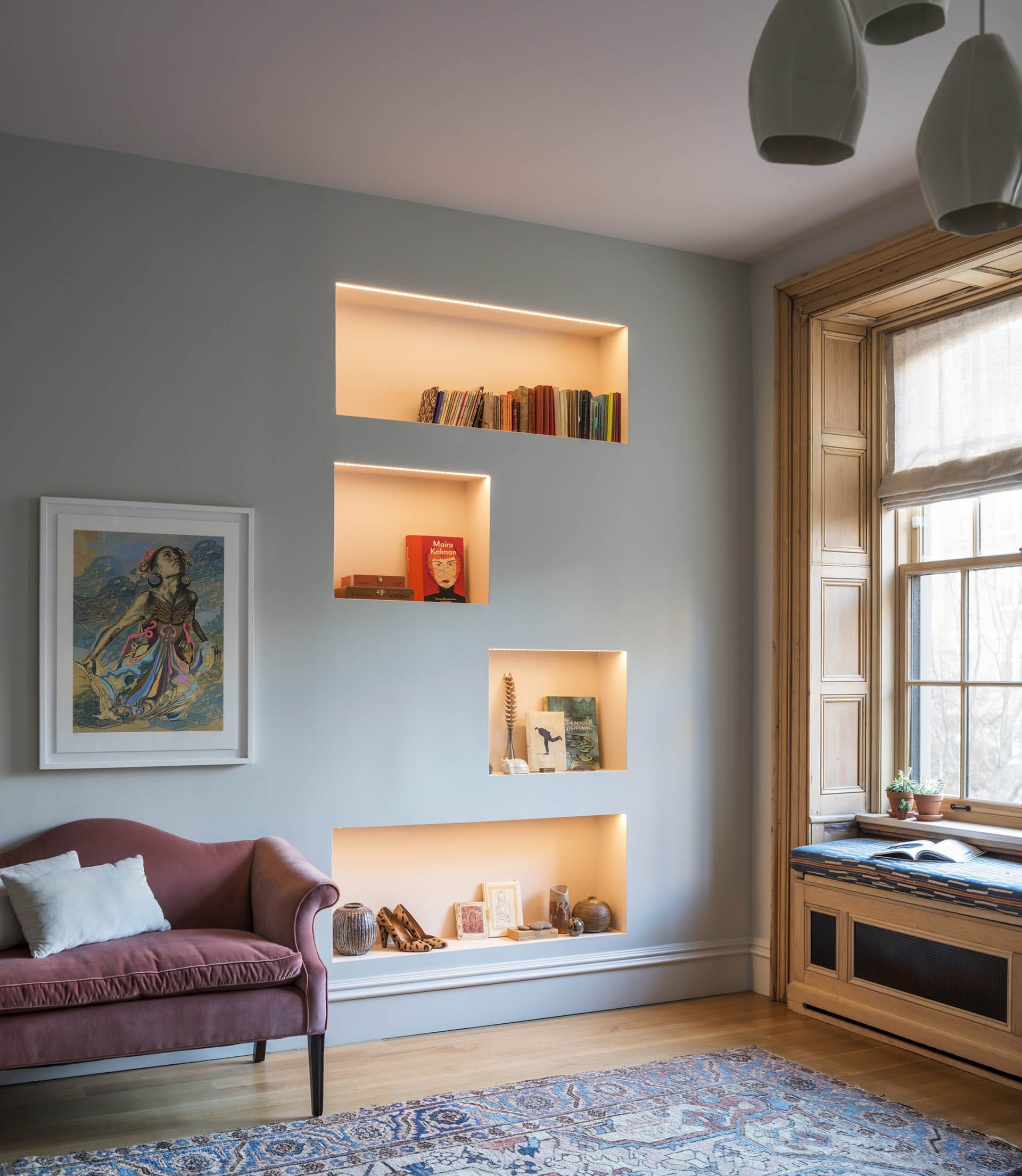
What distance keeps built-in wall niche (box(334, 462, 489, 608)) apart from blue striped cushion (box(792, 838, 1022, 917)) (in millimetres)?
1682

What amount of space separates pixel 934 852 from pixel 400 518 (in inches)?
95.7

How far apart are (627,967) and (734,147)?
10.4 feet

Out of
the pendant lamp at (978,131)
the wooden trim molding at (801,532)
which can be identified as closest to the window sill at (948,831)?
the wooden trim molding at (801,532)

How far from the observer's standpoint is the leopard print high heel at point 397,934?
4082 mm

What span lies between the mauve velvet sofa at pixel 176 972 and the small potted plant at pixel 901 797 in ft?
7.89

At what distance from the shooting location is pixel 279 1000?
3.11m

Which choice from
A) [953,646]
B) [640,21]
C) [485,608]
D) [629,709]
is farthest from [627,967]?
[640,21]

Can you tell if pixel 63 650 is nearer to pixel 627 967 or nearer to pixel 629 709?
pixel 629 709

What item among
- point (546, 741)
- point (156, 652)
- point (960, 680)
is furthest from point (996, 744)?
point (156, 652)

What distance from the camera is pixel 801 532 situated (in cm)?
457

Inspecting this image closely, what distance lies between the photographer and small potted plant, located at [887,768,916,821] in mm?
4371

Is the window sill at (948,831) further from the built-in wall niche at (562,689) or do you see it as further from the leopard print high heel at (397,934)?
the leopard print high heel at (397,934)

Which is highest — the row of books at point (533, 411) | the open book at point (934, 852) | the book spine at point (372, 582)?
the row of books at point (533, 411)

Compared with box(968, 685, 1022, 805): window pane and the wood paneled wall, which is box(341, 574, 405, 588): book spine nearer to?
the wood paneled wall
